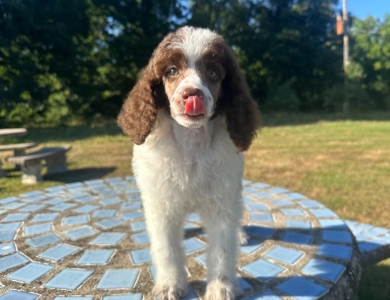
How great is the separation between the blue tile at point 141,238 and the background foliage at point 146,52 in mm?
12575

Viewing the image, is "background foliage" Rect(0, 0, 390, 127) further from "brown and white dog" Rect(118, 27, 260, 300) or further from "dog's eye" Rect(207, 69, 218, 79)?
"dog's eye" Rect(207, 69, 218, 79)

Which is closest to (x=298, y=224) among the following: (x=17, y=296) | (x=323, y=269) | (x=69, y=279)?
(x=323, y=269)

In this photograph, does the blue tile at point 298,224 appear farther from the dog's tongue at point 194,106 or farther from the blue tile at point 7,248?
the blue tile at point 7,248

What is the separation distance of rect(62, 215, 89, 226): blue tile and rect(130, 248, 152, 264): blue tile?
928 mm

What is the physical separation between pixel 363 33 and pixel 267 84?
7469 millimetres

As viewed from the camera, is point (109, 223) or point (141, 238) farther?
point (109, 223)

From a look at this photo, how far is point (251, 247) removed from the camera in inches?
126

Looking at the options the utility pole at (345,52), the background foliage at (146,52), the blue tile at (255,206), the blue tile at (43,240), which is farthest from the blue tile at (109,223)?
the utility pole at (345,52)

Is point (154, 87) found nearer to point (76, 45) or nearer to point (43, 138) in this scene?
point (43, 138)

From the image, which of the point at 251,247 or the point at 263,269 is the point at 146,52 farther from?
the point at 263,269

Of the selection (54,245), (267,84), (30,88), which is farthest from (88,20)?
(54,245)

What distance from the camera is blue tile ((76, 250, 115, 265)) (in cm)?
293

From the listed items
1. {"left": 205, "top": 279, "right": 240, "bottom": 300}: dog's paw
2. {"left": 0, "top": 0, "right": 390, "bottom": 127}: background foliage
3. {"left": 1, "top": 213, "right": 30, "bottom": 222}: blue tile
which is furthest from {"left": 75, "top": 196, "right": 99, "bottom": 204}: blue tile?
{"left": 0, "top": 0, "right": 390, "bottom": 127}: background foliage

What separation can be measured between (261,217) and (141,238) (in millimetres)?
1284
